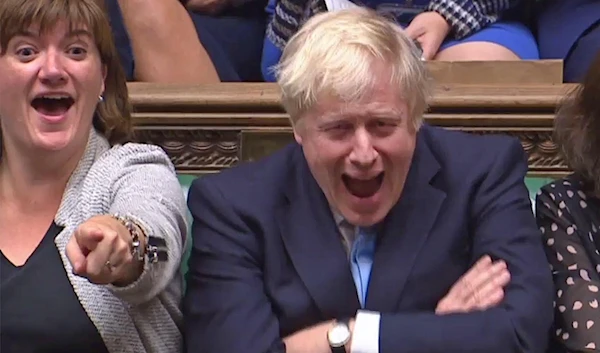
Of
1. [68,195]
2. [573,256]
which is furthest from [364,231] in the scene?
[68,195]

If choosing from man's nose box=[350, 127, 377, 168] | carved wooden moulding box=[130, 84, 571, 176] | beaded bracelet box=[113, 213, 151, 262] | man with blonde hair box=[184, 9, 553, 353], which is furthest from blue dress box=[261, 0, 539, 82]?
beaded bracelet box=[113, 213, 151, 262]

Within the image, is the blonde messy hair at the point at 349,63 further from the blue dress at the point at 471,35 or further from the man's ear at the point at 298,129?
the blue dress at the point at 471,35

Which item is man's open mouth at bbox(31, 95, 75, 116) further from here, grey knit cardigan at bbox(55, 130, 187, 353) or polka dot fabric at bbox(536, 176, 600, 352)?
polka dot fabric at bbox(536, 176, 600, 352)

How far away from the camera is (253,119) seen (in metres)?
1.76

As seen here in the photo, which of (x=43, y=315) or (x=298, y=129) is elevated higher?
(x=298, y=129)

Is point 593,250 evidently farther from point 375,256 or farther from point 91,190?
point 91,190

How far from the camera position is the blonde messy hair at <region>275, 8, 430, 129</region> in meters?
1.24

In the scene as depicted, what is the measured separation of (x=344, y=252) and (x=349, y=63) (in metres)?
0.24

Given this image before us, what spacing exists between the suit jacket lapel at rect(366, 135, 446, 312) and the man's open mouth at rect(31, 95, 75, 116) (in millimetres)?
437

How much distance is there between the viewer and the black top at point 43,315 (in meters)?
1.29

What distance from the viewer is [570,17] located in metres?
1.84

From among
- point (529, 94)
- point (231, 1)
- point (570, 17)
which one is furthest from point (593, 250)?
point (231, 1)

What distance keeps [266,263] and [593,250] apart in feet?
1.40

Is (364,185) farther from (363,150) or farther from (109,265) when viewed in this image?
(109,265)
